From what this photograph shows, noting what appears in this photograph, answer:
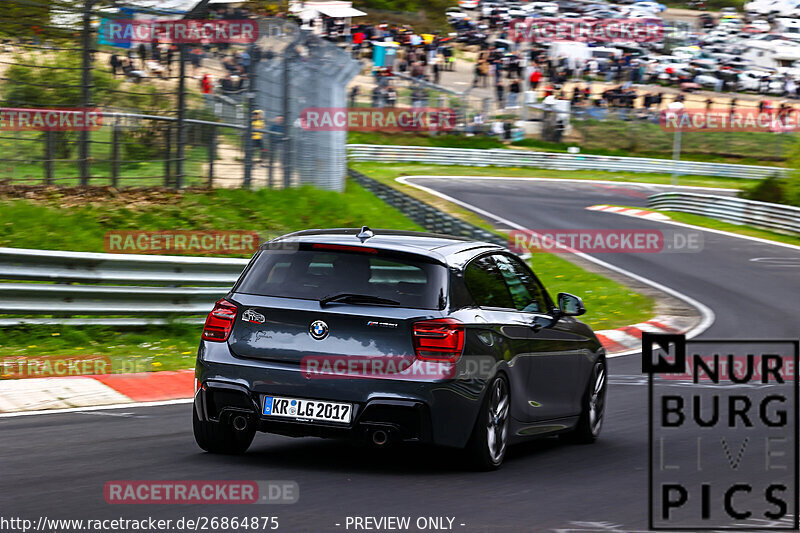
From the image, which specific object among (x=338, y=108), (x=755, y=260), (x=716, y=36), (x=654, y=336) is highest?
(x=716, y=36)

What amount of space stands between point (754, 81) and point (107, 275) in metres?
51.7

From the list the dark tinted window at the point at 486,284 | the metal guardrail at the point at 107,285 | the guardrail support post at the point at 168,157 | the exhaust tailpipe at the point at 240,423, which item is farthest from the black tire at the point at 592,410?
the guardrail support post at the point at 168,157

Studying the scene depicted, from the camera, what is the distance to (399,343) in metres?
6.57

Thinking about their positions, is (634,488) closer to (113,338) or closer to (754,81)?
(113,338)

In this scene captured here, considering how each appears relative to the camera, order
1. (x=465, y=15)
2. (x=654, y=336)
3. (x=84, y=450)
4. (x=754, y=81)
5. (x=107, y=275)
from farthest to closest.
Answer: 1. (x=465, y=15)
2. (x=754, y=81)
3. (x=107, y=275)
4. (x=84, y=450)
5. (x=654, y=336)

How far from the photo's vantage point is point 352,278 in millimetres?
6816

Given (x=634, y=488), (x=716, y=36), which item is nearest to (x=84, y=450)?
(x=634, y=488)

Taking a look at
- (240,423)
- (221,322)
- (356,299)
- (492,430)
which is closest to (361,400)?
(356,299)

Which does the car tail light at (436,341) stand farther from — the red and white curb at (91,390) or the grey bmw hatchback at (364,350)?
the red and white curb at (91,390)

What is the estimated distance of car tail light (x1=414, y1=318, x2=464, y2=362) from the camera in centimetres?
657

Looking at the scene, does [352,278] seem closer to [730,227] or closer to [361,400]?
[361,400]

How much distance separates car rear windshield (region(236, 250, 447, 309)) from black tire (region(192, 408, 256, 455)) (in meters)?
0.81

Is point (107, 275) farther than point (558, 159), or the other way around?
point (558, 159)

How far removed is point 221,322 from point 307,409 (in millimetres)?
773
